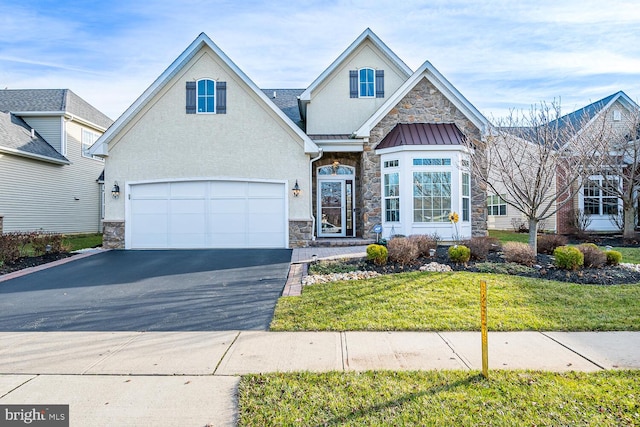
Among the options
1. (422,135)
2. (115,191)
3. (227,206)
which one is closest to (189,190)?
(227,206)

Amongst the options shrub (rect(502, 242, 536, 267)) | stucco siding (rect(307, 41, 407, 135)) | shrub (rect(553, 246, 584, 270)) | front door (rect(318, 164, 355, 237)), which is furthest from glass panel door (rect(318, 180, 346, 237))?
shrub (rect(553, 246, 584, 270))

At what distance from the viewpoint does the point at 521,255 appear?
353 inches

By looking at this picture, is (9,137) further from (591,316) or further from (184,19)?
(591,316)

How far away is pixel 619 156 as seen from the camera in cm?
1605

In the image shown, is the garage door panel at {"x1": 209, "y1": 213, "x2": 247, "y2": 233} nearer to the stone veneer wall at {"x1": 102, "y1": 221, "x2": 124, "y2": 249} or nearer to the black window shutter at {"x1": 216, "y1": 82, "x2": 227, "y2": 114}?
the stone veneer wall at {"x1": 102, "y1": 221, "x2": 124, "y2": 249}

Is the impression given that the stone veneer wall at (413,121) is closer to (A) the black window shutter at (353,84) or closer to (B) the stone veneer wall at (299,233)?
(A) the black window shutter at (353,84)

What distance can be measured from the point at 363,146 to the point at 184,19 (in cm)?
715

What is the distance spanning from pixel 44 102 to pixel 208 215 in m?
14.8

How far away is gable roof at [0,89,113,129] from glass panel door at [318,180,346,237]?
589 inches

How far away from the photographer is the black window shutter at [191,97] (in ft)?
43.4

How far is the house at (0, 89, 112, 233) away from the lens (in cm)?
1762

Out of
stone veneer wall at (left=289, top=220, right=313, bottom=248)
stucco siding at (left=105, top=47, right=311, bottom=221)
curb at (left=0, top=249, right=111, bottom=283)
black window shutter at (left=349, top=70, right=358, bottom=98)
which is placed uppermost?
black window shutter at (left=349, top=70, right=358, bottom=98)

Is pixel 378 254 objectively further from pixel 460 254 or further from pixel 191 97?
pixel 191 97

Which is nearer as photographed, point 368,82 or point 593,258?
point 593,258
